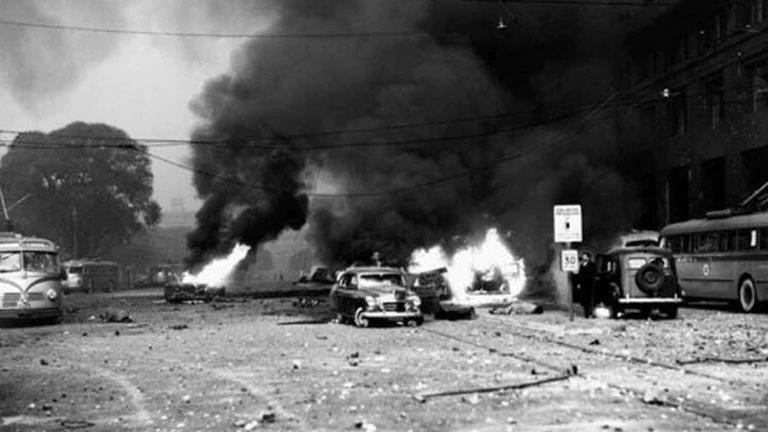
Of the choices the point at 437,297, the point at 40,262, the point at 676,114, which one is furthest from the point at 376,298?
the point at 676,114

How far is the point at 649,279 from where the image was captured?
22594 millimetres

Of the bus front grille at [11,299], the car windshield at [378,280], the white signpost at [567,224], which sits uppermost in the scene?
the white signpost at [567,224]

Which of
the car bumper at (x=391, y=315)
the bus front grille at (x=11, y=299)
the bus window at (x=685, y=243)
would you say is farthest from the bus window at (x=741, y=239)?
the bus front grille at (x=11, y=299)

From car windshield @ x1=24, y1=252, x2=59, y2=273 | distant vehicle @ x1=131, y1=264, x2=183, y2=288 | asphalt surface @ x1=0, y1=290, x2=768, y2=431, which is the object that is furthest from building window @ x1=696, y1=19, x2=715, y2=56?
distant vehicle @ x1=131, y1=264, x2=183, y2=288

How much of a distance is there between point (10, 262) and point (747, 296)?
21.5m

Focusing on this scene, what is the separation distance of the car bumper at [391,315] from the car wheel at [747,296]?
9645 mm

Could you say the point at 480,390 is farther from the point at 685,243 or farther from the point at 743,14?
the point at 743,14

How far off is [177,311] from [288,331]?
13.0 m

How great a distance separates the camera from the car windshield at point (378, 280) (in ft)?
74.2

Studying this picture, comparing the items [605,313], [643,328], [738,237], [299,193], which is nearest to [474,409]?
[643,328]

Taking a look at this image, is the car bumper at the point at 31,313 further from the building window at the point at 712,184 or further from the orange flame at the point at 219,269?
the building window at the point at 712,184

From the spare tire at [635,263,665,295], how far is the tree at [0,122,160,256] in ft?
172

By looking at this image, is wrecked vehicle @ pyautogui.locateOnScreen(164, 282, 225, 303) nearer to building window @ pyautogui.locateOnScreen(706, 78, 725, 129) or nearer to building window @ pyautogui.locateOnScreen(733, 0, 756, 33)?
building window @ pyautogui.locateOnScreen(706, 78, 725, 129)

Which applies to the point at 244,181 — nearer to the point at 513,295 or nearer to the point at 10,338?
the point at 513,295
